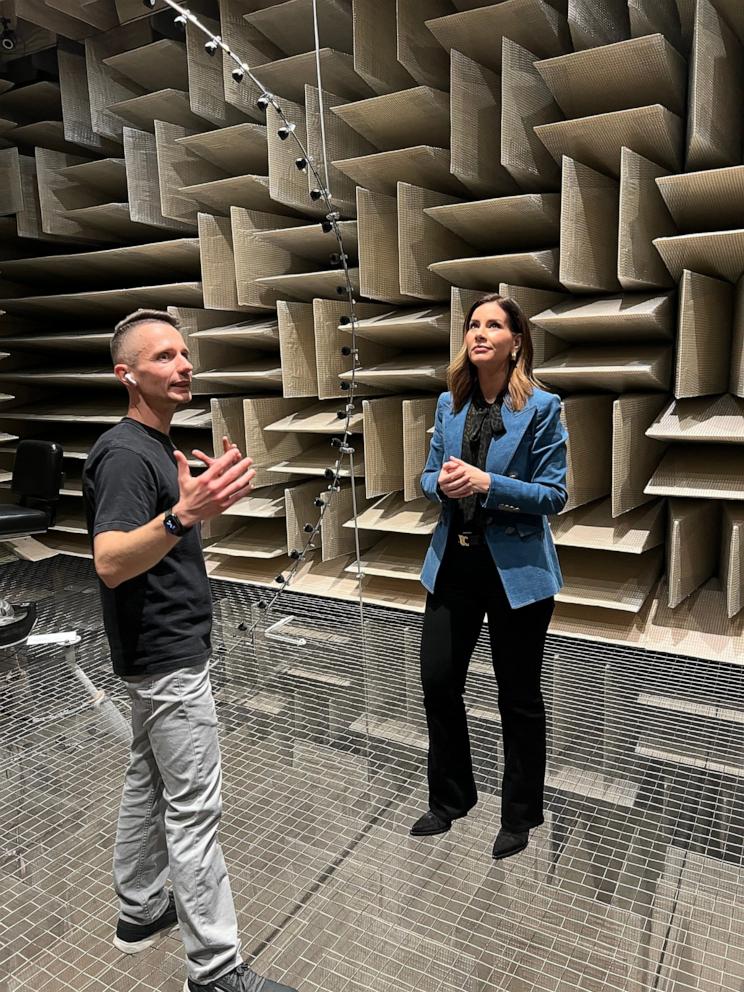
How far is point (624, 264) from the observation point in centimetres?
247

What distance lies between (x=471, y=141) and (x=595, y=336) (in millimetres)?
801

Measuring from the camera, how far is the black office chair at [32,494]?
292cm

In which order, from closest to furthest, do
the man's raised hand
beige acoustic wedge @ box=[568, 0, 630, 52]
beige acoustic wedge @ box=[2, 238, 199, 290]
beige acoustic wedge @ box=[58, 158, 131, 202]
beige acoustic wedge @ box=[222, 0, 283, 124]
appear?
the man's raised hand < beige acoustic wedge @ box=[568, 0, 630, 52] < beige acoustic wedge @ box=[222, 0, 283, 124] < beige acoustic wedge @ box=[2, 238, 199, 290] < beige acoustic wedge @ box=[58, 158, 131, 202]

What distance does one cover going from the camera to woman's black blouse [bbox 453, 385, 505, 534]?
1.75 metres

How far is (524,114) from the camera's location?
103 inches

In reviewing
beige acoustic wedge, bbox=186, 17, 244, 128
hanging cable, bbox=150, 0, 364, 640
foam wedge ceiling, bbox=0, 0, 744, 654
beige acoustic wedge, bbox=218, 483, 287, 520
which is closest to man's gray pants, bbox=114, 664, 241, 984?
hanging cable, bbox=150, 0, 364, 640

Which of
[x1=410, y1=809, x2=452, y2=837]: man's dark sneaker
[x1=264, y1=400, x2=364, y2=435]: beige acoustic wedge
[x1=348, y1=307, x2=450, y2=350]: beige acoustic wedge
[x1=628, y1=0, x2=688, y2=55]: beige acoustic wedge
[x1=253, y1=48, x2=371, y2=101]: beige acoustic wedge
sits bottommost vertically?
[x1=410, y1=809, x2=452, y2=837]: man's dark sneaker

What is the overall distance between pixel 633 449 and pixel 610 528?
288 millimetres

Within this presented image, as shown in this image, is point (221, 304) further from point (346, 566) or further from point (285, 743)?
point (285, 743)

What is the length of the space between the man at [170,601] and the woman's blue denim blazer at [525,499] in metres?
0.59

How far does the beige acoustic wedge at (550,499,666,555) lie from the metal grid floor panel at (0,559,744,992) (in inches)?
14.0

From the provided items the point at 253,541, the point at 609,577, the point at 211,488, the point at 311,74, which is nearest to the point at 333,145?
the point at 311,74

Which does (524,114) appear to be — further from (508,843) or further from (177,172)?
(508,843)

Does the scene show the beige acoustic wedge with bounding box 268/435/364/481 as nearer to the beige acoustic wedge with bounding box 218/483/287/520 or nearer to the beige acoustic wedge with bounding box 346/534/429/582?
the beige acoustic wedge with bounding box 218/483/287/520
